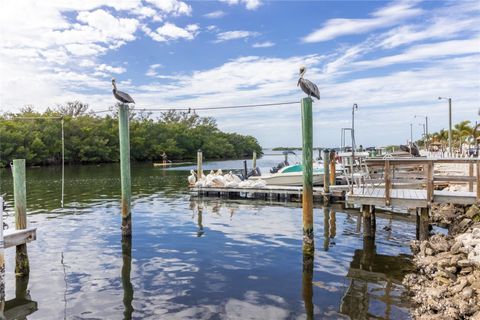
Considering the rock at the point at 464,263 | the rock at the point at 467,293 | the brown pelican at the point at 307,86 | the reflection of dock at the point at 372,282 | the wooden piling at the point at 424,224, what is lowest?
the reflection of dock at the point at 372,282

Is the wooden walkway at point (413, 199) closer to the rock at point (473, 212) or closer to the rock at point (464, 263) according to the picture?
the rock at point (473, 212)

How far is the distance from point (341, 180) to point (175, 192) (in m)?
10.2


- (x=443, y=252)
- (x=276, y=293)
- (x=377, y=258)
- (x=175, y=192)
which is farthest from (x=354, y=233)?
(x=175, y=192)

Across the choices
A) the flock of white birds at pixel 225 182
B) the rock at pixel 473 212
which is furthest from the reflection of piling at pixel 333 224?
the flock of white birds at pixel 225 182

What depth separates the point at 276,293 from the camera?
7895mm

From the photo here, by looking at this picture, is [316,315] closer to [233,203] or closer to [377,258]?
[377,258]

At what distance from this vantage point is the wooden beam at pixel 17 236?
8164mm

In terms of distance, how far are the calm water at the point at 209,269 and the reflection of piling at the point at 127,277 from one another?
21 millimetres

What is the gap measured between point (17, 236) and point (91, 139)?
198ft

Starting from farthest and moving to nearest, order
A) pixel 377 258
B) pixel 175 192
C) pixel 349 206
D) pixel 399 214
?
pixel 175 192 → pixel 349 206 → pixel 399 214 → pixel 377 258

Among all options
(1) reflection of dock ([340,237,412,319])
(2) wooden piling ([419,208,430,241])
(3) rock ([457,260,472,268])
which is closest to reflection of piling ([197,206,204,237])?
(1) reflection of dock ([340,237,412,319])

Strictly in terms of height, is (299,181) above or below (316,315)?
above

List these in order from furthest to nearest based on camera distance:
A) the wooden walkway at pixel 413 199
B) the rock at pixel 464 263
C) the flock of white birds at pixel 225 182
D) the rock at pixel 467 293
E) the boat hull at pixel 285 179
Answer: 1. the boat hull at pixel 285 179
2. the flock of white birds at pixel 225 182
3. the wooden walkway at pixel 413 199
4. the rock at pixel 464 263
5. the rock at pixel 467 293

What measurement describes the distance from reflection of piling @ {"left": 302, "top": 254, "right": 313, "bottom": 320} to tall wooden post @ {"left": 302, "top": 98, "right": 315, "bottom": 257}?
0.30 meters
